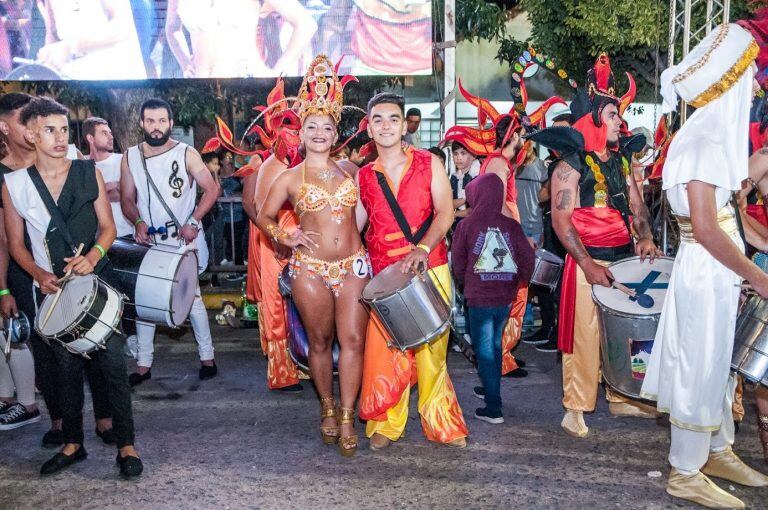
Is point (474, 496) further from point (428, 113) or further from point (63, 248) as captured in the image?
point (428, 113)

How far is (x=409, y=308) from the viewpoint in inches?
158

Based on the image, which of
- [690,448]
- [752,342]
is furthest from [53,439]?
[752,342]

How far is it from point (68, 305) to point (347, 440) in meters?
1.75

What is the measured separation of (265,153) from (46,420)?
266cm

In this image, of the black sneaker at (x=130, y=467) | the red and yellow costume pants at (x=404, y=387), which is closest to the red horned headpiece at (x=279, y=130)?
the red and yellow costume pants at (x=404, y=387)

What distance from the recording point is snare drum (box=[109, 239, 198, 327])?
5219 millimetres

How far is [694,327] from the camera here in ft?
11.8

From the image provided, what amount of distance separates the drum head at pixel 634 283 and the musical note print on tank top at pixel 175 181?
3.45 meters

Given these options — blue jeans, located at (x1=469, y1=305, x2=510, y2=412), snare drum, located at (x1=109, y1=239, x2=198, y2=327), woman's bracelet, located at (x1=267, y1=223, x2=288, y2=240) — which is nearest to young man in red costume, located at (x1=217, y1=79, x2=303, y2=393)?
snare drum, located at (x1=109, y1=239, x2=198, y2=327)

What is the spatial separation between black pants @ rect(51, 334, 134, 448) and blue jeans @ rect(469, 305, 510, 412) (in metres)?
2.19

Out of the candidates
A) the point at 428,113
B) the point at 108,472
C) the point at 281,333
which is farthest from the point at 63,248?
the point at 428,113

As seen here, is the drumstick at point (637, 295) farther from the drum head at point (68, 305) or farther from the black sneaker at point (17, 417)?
the black sneaker at point (17, 417)

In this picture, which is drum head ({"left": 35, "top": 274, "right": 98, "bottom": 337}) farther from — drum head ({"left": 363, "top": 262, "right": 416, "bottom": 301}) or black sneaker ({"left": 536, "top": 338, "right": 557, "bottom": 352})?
black sneaker ({"left": 536, "top": 338, "right": 557, "bottom": 352})

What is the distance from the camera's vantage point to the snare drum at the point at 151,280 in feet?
17.1
